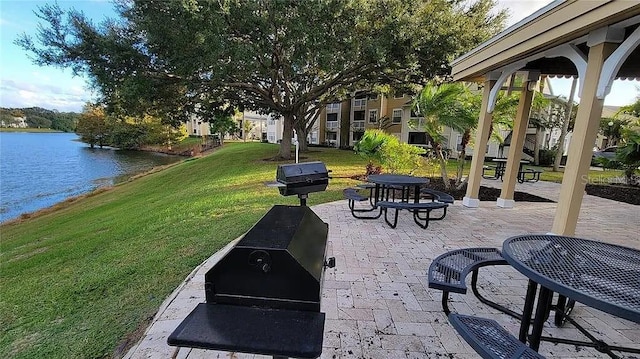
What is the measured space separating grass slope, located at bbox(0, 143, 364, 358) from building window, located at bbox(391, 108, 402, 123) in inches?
815

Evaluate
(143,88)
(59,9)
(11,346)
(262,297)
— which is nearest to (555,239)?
(262,297)

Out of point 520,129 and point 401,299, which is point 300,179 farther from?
point 520,129

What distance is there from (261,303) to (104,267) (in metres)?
4.24

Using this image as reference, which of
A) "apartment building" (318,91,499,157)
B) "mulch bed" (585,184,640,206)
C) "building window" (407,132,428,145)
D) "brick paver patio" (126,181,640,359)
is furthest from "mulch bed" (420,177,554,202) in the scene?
"building window" (407,132,428,145)

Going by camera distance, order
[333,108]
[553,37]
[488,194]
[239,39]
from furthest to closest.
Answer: [333,108], [239,39], [488,194], [553,37]

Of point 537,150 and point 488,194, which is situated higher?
point 537,150

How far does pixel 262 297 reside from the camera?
51.5 inches

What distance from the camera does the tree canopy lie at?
32.1 ft

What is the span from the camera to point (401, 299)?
2.82 m

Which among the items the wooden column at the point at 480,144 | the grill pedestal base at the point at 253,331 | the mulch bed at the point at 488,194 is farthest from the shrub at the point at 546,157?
the grill pedestal base at the point at 253,331

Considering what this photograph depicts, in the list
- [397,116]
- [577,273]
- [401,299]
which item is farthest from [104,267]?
[397,116]

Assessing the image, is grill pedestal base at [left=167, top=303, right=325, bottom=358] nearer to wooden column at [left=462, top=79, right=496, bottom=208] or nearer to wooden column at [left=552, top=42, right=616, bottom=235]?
wooden column at [left=552, top=42, right=616, bottom=235]

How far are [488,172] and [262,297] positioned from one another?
14.6 m

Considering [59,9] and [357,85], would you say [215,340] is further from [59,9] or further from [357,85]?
[357,85]
